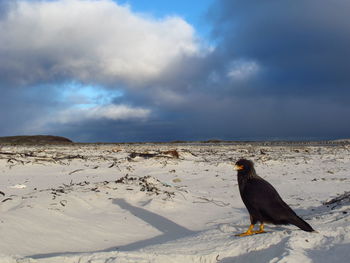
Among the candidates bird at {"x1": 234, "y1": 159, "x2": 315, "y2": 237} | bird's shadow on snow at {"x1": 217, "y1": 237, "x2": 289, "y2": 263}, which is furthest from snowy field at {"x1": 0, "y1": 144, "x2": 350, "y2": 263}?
bird at {"x1": 234, "y1": 159, "x2": 315, "y2": 237}

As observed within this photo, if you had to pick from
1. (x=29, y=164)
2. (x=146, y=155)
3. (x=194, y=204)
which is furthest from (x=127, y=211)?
(x=146, y=155)

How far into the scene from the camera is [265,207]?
4.34 meters

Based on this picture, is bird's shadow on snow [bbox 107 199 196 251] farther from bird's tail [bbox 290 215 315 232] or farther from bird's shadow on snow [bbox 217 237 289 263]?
bird's tail [bbox 290 215 315 232]

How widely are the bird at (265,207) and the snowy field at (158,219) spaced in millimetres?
139

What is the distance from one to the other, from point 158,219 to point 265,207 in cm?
216

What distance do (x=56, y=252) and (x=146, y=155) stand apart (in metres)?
10.2

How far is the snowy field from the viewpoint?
3.75 meters

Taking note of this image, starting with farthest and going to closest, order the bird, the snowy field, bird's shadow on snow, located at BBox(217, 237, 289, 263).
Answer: the bird, the snowy field, bird's shadow on snow, located at BBox(217, 237, 289, 263)

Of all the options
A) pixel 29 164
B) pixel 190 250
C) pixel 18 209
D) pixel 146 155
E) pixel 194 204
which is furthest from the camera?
pixel 146 155

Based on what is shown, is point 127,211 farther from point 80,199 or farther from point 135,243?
point 135,243

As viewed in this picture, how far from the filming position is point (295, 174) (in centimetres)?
1088

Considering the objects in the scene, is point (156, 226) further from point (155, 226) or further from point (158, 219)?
point (158, 219)

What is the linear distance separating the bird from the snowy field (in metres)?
0.14

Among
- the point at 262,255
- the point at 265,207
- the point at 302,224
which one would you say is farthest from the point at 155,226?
the point at 302,224
